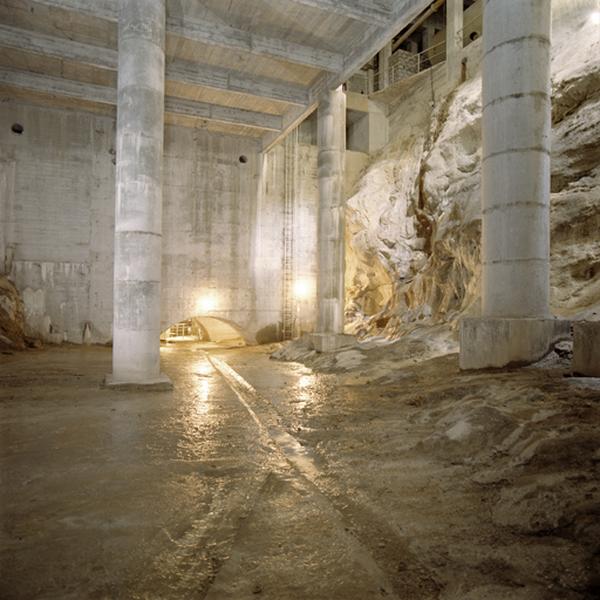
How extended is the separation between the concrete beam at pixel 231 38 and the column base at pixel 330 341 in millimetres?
8267

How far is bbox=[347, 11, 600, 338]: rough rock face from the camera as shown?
Answer: 943 cm

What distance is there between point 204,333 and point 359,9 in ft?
50.3

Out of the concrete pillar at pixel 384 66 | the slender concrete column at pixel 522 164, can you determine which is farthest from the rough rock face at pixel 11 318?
the concrete pillar at pixel 384 66

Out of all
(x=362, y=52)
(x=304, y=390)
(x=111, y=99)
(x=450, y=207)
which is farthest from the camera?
(x=111, y=99)

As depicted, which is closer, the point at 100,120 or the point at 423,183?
the point at 423,183

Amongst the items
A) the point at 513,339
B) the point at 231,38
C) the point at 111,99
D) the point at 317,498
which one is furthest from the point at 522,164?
the point at 111,99

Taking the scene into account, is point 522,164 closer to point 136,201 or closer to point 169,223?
point 136,201

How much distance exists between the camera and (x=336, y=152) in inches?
586

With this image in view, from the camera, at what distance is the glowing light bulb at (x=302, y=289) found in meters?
19.6

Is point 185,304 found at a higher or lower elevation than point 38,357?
higher

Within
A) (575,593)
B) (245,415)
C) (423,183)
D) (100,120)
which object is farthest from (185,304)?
(575,593)

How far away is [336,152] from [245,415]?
35.3ft

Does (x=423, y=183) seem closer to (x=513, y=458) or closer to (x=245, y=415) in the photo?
(x=245, y=415)

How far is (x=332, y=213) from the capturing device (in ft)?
49.0
